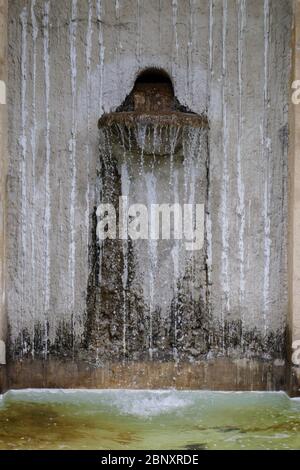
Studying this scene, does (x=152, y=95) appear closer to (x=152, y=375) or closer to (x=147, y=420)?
(x=152, y=375)

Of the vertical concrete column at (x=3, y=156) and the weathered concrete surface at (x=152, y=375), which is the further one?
the weathered concrete surface at (x=152, y=375)

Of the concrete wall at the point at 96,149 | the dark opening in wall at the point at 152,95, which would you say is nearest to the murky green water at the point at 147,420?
the concrete wall at the point at 96,149

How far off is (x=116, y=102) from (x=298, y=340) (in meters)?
1.95

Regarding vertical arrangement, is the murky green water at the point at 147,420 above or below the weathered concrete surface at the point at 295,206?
below

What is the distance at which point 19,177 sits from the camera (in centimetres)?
507

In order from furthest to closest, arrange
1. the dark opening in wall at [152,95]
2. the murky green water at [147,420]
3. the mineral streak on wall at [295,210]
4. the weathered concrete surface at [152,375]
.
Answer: the dark opening in wall at [152,95] < the weathered concrete surface at [152,375] < the mineral streak on wall at [295,210] < the murky green water at [147,420]

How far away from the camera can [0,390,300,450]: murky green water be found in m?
3.83

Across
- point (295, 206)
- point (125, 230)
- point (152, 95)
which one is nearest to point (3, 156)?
point (125, 230)

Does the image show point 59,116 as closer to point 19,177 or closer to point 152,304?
Answer: point 19,177

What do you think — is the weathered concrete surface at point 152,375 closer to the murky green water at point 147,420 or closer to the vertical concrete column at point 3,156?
the murky green water at point 147,420

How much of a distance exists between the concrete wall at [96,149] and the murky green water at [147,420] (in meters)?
0.43

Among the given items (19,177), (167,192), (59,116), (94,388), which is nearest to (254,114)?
(167,192)

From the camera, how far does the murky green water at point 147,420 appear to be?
12.6 ft

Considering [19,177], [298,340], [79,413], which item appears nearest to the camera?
[79,413]
